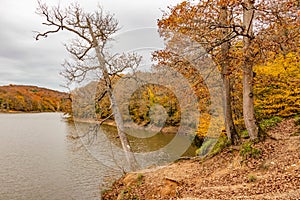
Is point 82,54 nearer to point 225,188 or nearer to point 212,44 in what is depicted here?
point 212,44

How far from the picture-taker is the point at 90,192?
1334cm

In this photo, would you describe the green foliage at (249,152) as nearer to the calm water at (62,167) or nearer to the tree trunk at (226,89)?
the tree trunk at (226,89)

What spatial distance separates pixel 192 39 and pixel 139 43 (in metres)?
3.79

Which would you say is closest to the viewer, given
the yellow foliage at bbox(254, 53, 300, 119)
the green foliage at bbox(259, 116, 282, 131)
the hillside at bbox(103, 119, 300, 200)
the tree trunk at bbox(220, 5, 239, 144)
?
the hillside at bbox(103, 119, 300, 200)

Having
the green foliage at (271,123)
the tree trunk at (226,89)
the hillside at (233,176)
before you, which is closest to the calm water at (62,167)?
the hillside at (233,176)

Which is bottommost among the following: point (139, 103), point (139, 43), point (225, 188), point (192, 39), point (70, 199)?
point (70, 199)

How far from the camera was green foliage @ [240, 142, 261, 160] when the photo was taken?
8.32 meters

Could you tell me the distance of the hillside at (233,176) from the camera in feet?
20.6

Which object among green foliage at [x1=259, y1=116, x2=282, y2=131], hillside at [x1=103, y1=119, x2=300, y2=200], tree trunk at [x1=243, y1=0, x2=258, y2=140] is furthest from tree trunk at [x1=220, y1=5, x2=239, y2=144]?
green foliage at [x1=259, y1=116, x2=282, y2=131]

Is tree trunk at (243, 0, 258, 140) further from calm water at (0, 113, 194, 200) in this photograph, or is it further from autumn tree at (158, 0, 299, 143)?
calm water at (0, 113, 194, 200)

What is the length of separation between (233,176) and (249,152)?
1.12 m

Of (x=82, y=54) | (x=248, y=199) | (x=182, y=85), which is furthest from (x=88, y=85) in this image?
(x=248, y=199)

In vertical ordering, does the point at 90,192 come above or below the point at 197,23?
below

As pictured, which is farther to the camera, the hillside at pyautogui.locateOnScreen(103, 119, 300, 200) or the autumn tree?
the autumn tree
